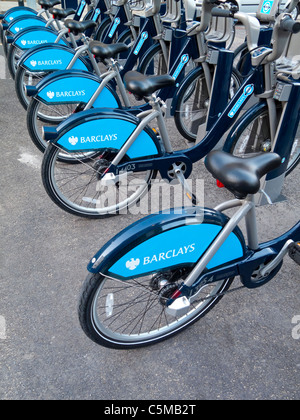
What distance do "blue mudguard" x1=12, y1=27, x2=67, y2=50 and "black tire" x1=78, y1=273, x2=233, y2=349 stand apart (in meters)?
3.60

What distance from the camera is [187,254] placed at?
1.65 meters

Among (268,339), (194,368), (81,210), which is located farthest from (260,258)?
(81,210)

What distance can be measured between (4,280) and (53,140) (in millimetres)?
960

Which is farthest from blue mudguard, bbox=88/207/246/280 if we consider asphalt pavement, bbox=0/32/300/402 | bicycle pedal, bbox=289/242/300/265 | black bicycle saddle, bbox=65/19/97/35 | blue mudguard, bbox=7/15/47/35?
blue mudguard, bbox=7/15/47/35

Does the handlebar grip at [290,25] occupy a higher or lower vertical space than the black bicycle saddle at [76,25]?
higher

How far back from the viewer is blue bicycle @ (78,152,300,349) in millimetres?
1556

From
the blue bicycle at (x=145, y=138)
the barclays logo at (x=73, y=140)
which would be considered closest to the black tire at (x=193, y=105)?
the blue bicycle at (x=145, y=138)

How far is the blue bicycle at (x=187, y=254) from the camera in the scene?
1.56 metres

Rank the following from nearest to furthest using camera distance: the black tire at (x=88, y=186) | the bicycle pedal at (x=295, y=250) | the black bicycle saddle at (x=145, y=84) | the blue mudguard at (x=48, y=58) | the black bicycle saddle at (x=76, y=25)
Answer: the bicycle pedal at (x=295, y=250)
the black bicycle saddle at (x=145, y=84)
the black tire at (x=88, y=186)
the blue mudguard at (x=48, y=58)
the black bicycle saddle at (x=76, y=25)

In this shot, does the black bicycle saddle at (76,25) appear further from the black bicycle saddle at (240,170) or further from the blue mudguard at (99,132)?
the black bicycle saddle at (240,170)

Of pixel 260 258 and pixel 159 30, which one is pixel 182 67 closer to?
pixel 159 30

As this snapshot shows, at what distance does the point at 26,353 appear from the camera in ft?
6.15

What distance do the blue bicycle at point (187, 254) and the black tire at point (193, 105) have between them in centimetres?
200

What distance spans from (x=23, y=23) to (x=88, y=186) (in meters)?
3.49
